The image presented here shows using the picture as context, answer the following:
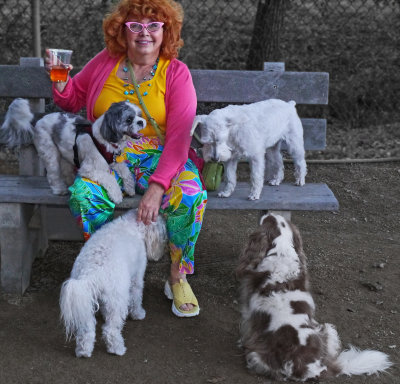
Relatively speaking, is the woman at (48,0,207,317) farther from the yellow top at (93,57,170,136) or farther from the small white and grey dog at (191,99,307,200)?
the small white and grey dog at (191,99,307,200)

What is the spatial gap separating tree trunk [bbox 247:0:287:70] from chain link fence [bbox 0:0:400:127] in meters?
0.63

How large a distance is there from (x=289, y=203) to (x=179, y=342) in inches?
41.9

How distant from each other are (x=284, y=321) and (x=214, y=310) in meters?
0.92

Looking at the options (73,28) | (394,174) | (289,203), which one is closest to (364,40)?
(394,174)

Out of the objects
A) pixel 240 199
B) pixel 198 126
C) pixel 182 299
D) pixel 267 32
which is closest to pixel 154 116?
pixel 198 126

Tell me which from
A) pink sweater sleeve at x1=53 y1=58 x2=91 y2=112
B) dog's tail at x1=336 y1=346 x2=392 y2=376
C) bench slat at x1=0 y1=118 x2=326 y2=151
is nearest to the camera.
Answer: dog's tail at x1=336 y1=346 x2=392 y2=376

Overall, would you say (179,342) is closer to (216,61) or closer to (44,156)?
(44,156)

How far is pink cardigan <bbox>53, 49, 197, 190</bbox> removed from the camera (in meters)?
3.84

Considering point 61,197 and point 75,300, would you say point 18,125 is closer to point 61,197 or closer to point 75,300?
point 61,197

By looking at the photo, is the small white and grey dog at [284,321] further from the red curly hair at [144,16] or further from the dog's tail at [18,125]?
the dog's tail at [18,125]

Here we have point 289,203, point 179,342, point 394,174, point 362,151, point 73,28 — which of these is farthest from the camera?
point 73,28

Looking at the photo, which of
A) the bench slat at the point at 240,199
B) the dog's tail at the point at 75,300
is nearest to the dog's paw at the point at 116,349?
the dog's tail at the point at 75,300

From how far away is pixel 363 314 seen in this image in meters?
4.02

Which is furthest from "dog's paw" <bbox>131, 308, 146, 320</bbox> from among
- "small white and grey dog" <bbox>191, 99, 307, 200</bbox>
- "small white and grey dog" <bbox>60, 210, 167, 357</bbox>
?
"small white and grey dog" <bbox>191, 99, 307, 200</bbox>
